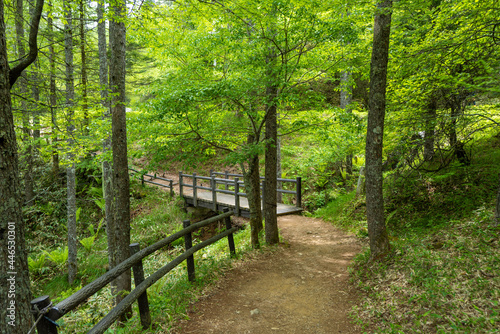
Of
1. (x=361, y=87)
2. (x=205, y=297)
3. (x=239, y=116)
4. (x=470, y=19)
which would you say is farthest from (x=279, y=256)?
(x=361, y=87)

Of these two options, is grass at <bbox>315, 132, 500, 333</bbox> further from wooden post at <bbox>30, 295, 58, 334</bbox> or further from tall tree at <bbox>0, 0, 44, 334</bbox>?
tall tree at <bbox>0, 0, 44, 334</bbox>

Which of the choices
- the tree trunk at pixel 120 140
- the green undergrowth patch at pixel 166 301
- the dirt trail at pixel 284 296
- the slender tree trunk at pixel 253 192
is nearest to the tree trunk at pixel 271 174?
the slender tree trunk at pixel 253 192

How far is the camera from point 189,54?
6.54 metres

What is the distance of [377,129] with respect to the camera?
4.97 metres

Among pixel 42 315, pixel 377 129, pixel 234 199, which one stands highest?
pixel 377 129

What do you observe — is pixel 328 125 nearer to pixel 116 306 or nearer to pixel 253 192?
pixel 253 192

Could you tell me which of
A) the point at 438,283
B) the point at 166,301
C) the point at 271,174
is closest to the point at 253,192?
the point at 271,174

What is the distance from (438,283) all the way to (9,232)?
5.12 metres

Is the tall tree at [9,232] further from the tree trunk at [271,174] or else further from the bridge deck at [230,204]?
the bridge deck at [230,204]

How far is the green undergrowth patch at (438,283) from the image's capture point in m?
3.29

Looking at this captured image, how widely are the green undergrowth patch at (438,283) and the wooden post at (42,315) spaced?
3.67 meters

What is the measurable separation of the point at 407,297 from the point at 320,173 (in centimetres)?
897

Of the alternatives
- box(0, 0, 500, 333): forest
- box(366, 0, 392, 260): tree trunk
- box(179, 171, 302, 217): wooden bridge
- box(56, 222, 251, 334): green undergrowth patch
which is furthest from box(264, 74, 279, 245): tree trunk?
box(179, 171, 302, 217): wooden bridge

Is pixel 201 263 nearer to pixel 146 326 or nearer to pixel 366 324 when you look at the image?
pixel 146 326
